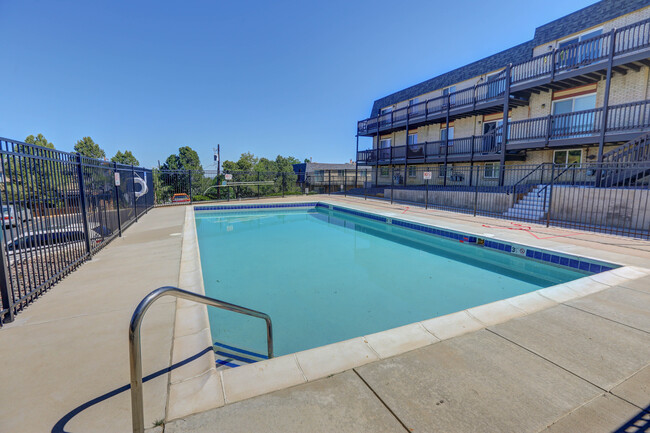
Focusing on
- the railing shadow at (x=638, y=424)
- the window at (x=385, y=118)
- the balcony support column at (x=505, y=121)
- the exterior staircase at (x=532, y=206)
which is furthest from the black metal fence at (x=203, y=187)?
the railing shadow at (x=638, y=424)

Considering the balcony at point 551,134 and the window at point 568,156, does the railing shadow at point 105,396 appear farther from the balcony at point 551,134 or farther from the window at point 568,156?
the window at point 568,156

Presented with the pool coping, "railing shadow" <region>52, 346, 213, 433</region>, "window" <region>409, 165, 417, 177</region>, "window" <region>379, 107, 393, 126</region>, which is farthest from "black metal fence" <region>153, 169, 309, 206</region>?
"railing shadow" <region>52, 346, 213, 433</region>

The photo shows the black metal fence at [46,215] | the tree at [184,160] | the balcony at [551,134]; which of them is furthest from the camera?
the tree at [184,160]

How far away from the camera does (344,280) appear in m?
5.90

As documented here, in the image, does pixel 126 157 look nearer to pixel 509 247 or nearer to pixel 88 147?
pixel 88 147

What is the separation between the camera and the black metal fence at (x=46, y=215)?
298cm

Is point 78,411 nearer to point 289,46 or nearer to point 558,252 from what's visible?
point 558,252

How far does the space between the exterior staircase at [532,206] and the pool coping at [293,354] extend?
7420mm

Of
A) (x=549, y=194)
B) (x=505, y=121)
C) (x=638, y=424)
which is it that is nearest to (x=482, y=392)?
(x=638, y=424)

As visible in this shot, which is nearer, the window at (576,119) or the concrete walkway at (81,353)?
the concrete walkway at (81,353)

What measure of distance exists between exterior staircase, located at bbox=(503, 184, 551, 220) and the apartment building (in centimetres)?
183

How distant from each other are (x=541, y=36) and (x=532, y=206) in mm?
10065

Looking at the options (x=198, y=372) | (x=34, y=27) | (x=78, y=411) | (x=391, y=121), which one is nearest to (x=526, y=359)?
(x=198, y=372)

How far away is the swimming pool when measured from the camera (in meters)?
4.10
